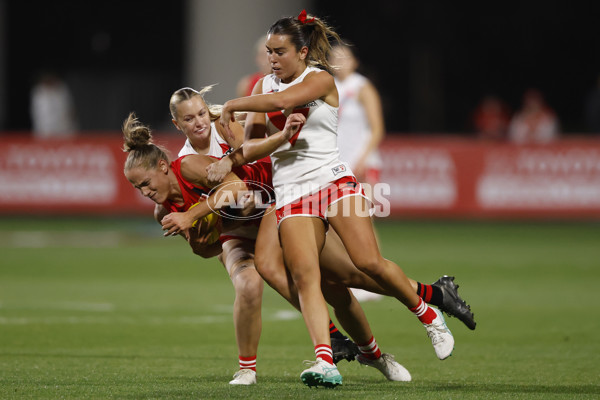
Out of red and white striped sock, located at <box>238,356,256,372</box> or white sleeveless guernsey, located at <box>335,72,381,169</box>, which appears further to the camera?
white sleeveless guernsey, located at <box>335,72,381,169</box>

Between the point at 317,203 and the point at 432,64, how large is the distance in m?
22.6

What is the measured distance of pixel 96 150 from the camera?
18391mm

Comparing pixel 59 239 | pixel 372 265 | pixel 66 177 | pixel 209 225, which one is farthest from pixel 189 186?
pixel 66 177

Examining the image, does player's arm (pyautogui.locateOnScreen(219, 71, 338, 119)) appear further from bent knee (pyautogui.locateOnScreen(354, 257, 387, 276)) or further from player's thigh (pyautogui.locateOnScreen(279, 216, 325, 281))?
bent knee (pyautogui.locateOnScreen(354, 257, 387, 276))

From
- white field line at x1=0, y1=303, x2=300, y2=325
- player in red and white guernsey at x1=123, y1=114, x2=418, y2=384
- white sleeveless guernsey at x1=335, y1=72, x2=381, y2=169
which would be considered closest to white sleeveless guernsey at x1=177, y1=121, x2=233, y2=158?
player in red and white guernsey at x1=123, y1=114, x2=418, y2=384

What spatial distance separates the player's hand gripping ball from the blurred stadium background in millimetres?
925

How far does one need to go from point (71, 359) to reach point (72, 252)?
7.56 m

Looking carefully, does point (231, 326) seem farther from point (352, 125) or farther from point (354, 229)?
point (354, 229)

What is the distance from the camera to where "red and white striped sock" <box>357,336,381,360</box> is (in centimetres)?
627

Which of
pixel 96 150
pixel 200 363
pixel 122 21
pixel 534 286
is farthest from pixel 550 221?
pixel 122 21

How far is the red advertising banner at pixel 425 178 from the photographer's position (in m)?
17.3

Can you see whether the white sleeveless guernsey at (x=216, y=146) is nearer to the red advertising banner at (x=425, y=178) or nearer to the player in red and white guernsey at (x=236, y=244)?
the player in red and white guernsey at (x=236, y=244)

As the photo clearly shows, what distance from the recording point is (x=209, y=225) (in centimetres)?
618

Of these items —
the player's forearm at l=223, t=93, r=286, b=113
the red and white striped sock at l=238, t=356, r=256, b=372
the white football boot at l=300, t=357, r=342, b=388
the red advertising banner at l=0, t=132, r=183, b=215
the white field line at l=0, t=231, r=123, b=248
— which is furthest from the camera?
the red advertising banner at l=0, t=132, r=183, b=215
